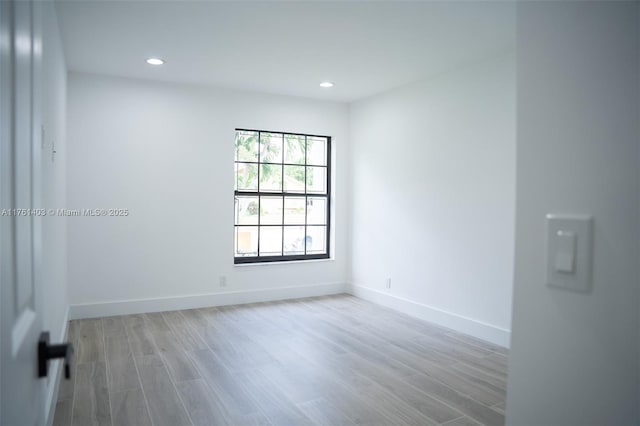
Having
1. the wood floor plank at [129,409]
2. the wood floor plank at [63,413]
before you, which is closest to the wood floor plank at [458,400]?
the wood floor plank at [129,409]

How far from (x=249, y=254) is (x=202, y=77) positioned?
2.12 metres

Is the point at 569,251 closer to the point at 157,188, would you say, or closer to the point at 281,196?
the point at 157,188

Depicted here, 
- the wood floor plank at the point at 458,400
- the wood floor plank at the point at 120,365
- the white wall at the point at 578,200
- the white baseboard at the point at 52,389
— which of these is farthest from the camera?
the wood floor plank at the point at 120,365

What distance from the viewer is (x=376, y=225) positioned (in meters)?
5.22

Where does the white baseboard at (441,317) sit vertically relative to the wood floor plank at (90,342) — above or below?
above

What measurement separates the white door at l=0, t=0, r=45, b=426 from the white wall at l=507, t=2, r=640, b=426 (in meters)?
0.86

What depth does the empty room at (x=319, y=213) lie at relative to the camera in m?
0.74

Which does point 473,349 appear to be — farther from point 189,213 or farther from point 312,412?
point 189,213

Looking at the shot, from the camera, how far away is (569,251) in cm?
79

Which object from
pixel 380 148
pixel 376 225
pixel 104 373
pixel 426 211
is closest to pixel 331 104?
pixel 380 148

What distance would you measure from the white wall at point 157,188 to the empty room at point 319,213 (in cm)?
2

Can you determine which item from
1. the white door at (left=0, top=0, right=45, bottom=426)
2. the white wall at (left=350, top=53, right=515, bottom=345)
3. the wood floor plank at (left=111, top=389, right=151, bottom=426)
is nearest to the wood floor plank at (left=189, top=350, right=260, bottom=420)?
the wood floor plank at (left=111, top=389, right=151, bottom=426)

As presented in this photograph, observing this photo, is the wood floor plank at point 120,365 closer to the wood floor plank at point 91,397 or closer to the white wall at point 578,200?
the wood floor plank at point 91,397

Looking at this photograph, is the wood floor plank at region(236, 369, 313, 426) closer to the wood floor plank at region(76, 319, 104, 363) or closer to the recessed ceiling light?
the wood floor plank at region(76, 319, 104, 363)
